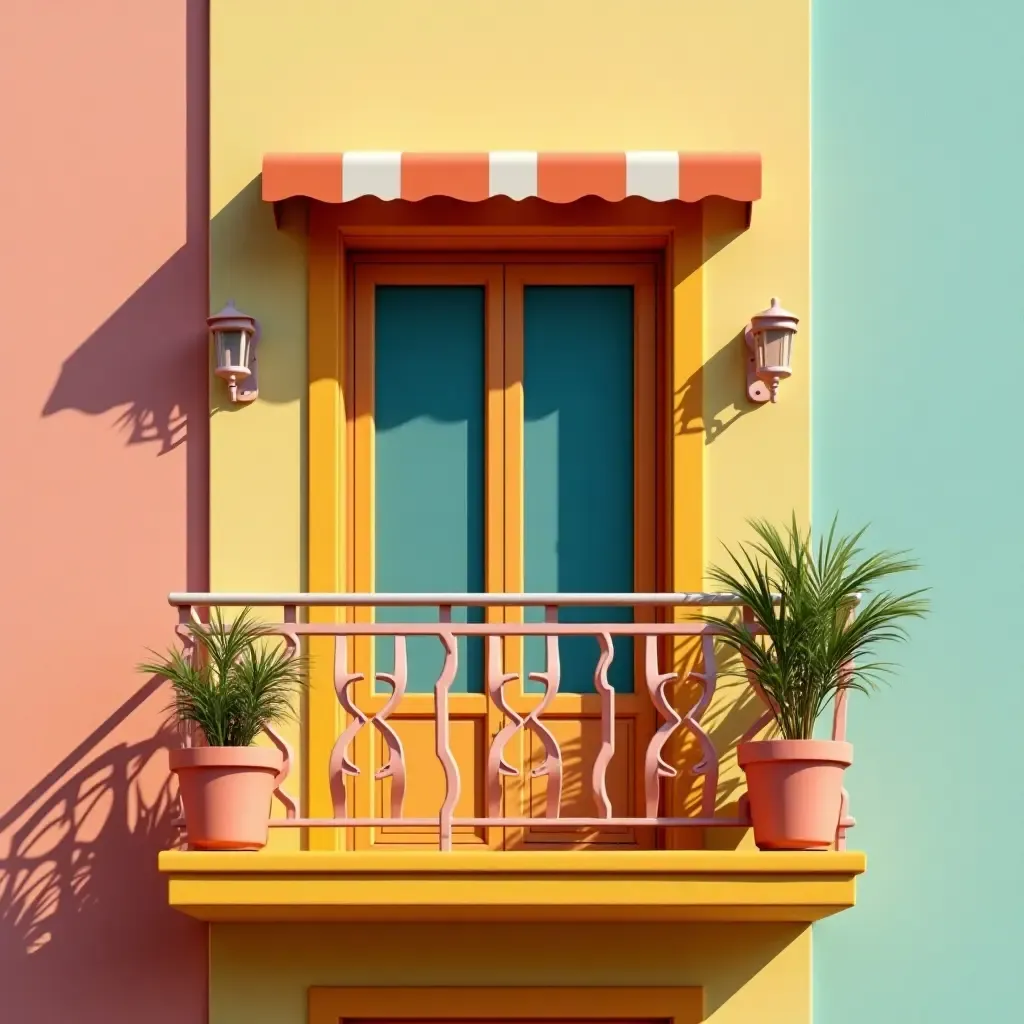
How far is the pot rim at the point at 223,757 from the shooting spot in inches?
321

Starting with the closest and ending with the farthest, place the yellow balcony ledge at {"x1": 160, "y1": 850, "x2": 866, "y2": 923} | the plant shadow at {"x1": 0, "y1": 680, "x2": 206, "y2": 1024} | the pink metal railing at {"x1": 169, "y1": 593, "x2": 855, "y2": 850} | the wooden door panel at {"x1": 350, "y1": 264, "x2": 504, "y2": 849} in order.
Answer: the yellow balcony ledge at {"x1": 160, "y1": 850, "x2": 866, "y2": 923} → the pink metal railing at {"x1": 169, "y1": 593, "x2": 855, "y2": 850} → the plant shadow at {"x1": 0, "y1": 680, "x2": 206, "y2": 1024} → the wooden door panel at {"x1": 350, "y1": 264, "x2": 504, "y2": 849}

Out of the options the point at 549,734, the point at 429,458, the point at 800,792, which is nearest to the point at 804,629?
the point at 800,792

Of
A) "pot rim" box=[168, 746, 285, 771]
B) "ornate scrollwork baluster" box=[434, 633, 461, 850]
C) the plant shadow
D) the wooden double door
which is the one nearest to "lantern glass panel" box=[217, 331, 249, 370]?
the wooden double door

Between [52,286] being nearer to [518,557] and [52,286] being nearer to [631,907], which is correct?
[518,557]

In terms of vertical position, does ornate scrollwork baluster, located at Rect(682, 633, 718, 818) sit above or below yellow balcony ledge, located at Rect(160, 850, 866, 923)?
above

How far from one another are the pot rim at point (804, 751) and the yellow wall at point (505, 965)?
1.00m

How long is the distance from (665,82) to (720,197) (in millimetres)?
594

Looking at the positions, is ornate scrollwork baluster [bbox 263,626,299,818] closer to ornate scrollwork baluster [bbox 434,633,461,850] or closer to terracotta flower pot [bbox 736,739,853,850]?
ornate scrollwork baluster [bbox 434,633,461,850]

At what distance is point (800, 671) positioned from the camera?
8297 millimetres

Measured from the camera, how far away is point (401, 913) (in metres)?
8.34

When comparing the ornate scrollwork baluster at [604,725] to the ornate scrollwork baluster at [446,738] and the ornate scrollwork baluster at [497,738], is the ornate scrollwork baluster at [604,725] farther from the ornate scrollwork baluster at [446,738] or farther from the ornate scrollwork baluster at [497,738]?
the ornate scrollwork baluster at [446,738]

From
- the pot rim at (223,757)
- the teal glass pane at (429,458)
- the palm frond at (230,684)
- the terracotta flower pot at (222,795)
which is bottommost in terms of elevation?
the terracotta flower pot at (222,795)

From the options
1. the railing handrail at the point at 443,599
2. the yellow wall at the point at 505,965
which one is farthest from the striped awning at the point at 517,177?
the yellow wall at the point at 505,965

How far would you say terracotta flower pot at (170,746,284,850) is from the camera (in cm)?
816
